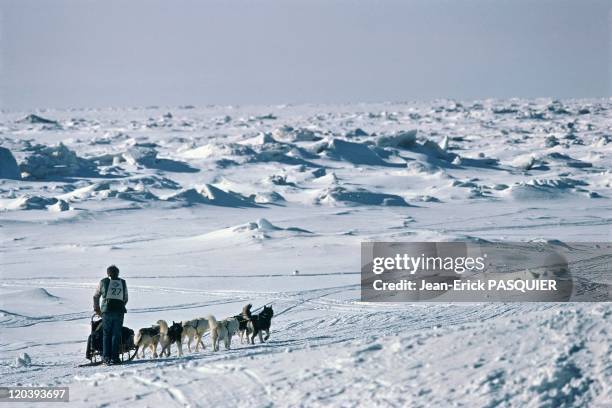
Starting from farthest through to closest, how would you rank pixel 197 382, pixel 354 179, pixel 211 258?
pixel 354 179
pixel 211 258
pixel 197 382

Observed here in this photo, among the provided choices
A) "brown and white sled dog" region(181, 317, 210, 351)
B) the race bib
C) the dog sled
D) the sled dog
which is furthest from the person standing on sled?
the sled dog

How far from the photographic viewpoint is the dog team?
909cm

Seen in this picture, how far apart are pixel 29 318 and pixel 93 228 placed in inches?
424

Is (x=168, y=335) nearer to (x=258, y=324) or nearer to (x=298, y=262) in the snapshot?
(x=258, y=324)

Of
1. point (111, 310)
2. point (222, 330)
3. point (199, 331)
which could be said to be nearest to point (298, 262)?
point (199, 331)

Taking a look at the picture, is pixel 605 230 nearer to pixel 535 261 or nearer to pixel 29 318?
pixel 535 261

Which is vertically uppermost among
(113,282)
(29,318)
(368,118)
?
(368,118)

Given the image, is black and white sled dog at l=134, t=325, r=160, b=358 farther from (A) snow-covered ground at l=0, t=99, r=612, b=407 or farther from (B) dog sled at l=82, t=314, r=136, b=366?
(A) snow-covered ground at l=0, t=99, r=612, b=407

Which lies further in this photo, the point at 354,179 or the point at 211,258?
the point at 354,179

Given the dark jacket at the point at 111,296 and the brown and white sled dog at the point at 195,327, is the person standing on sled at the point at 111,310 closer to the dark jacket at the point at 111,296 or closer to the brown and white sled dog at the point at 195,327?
the dark jacket at the point at 111,296

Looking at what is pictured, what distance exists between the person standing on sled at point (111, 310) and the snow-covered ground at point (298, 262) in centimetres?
40

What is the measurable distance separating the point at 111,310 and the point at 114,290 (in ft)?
0.68

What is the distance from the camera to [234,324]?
9633mm

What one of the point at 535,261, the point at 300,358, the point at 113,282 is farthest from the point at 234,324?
the point at 535,261
